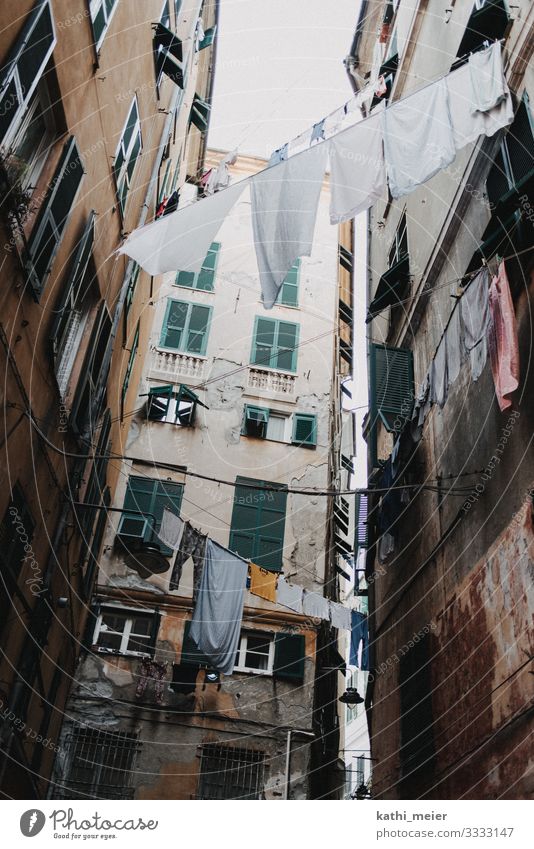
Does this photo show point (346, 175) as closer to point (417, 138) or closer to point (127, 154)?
point (417, 138)

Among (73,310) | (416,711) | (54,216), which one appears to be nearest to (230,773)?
(416,711)

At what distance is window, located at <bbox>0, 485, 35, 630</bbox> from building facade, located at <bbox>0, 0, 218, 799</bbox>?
3 cm

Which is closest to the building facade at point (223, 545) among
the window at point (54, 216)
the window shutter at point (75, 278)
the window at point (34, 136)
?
the window shutter at point (75, 278)

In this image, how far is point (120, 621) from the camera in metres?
14.7

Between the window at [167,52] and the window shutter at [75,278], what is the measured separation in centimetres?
501

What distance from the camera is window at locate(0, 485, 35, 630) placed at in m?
7.16

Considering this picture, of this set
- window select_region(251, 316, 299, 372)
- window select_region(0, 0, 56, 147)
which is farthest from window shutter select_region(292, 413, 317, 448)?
window select_region(0, 0, 56, 147)

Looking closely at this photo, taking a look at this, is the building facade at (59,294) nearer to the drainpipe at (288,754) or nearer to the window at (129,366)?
the window at (129,366)

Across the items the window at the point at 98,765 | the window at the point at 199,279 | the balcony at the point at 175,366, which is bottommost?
the window at the point at 98,765

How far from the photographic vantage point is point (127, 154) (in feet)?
36.8

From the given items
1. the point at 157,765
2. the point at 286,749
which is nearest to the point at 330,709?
the point at 286,749

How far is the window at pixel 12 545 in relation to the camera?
716 cm

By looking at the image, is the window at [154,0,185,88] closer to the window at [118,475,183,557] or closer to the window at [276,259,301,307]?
the window at [276,259,301,307]

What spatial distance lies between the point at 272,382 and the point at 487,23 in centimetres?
1064
